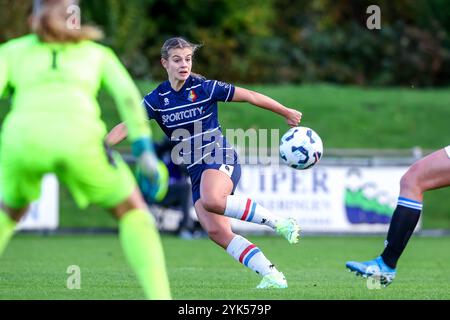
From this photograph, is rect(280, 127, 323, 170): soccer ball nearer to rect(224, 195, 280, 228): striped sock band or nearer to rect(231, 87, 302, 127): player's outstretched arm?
rect(231, 87, 302, 127): player's outstretched arm

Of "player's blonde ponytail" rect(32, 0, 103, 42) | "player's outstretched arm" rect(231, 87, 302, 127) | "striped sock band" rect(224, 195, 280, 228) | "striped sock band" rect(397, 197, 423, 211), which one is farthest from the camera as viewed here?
"striped sock band" rect(224, 195, 280, 228)

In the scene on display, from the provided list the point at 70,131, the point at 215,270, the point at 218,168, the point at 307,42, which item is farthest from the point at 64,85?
the point at 307,42

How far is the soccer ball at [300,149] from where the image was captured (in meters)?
8.91

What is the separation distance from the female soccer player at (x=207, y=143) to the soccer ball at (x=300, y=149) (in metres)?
0.29

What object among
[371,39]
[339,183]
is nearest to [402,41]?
[371,39]

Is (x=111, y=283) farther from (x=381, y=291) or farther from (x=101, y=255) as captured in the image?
(x=101, y=255)

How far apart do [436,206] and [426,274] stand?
11293mm

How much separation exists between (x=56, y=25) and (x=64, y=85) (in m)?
0.35

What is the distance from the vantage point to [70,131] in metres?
5.80

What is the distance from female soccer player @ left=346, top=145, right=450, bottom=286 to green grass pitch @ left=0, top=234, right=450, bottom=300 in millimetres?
212

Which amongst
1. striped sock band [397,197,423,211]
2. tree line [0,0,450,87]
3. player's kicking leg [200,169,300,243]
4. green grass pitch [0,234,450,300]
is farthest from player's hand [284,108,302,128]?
tree line [0,0,450,87]

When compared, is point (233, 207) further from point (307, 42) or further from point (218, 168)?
point (307, 42)

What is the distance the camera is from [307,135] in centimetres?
902

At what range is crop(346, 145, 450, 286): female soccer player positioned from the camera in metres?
7.95
